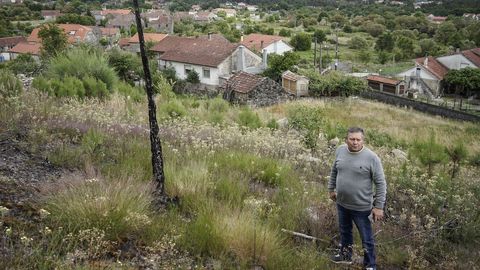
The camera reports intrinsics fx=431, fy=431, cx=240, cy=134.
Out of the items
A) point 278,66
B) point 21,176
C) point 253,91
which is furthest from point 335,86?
point 21,176

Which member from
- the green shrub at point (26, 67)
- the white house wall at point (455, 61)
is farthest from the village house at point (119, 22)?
the white house wall at point (455, 61)

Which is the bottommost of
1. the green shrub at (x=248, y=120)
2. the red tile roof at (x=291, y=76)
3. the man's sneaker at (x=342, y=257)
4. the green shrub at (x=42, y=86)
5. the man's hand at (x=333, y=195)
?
the red tile roof at (x=291, y=76)

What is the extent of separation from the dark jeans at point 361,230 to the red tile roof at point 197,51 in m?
31.0

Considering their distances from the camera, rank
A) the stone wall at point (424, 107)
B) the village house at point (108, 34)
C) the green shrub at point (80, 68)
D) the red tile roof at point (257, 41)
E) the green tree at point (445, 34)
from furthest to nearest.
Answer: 1. the green tree at point (445, 34)
2. the village house at point (108, 34)
3. the red tile roof at point (257, 41)
4. the stone wall at point (424, 107)
5. the green shrub at point (80, 68)

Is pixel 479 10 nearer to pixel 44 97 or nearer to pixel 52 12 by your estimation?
pixel 52 12

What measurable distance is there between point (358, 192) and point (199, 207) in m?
1.54

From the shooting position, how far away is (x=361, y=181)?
410cm

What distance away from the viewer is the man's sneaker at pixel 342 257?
395 cm

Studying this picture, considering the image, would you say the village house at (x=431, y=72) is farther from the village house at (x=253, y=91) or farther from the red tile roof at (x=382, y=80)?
the village house at (x=253, y=91)

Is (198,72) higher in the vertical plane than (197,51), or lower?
lower

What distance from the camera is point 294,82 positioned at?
32.5m

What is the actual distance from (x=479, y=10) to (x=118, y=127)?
11774 centimetres

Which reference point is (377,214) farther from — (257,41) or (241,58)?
(257,41)

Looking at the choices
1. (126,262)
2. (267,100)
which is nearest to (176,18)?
(267,100)
